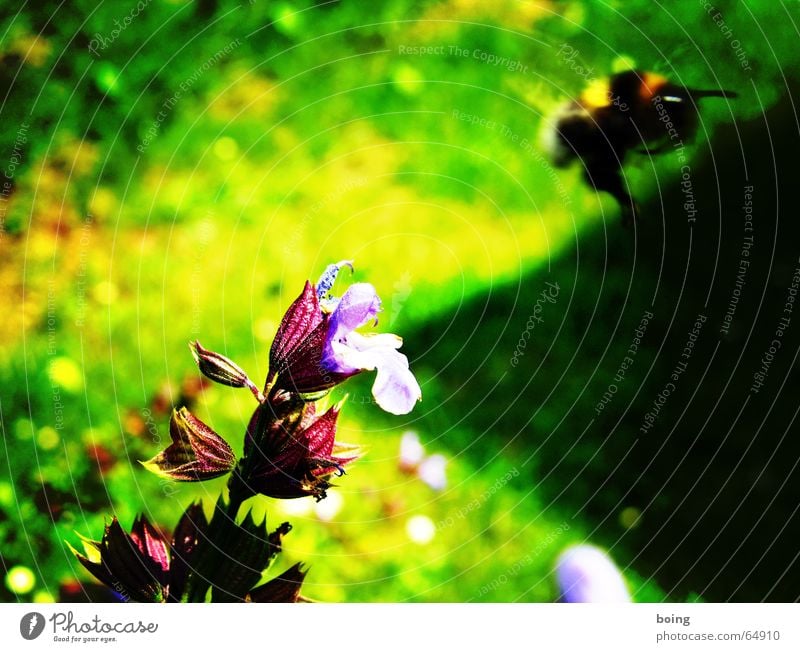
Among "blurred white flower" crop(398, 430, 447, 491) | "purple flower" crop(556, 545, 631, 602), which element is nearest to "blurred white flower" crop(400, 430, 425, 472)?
"blurred white flower" crop(398, 430, 447, 491)

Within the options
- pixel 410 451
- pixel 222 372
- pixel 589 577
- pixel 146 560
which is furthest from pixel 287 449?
pixel 589 577

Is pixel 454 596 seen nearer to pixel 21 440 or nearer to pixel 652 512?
pixel 652 512

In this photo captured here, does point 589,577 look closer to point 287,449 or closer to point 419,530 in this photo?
point 419,530

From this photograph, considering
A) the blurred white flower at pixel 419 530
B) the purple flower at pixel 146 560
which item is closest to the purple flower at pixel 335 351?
the purple flower at pixel 146 560

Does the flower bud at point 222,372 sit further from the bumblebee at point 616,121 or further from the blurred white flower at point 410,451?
the bumblebee at point 616,121

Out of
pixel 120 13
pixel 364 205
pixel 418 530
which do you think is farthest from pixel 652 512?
pixel 120 13
